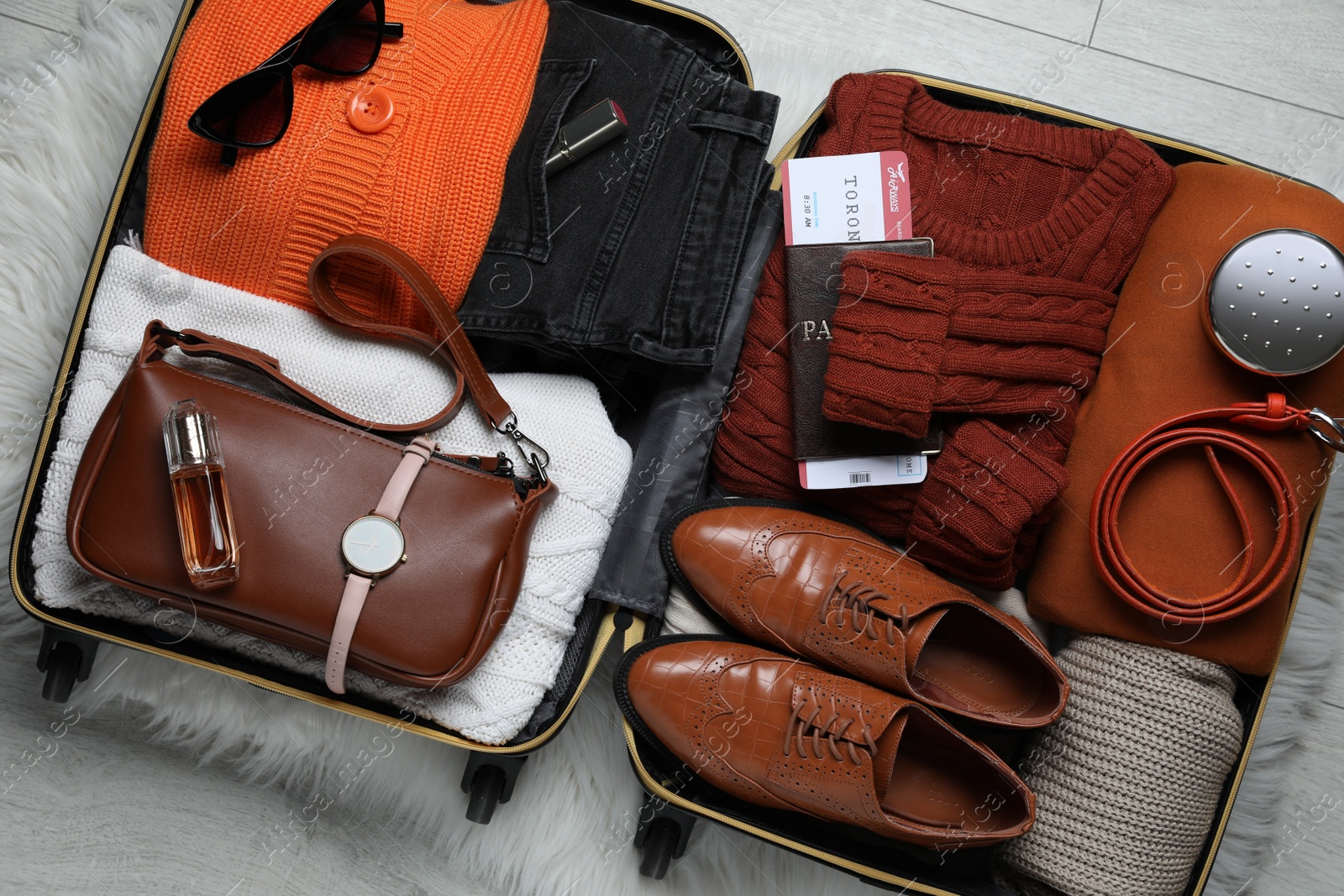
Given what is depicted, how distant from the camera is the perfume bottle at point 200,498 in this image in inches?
26.9

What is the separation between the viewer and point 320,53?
77 cm

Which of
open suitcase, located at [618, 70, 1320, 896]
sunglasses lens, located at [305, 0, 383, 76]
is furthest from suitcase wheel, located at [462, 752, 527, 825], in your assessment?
sunglasses lens, located at [305, 0, 383, 76]

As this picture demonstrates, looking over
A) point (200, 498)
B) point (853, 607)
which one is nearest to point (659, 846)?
point (853, 607)

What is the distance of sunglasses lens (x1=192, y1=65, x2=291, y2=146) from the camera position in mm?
733

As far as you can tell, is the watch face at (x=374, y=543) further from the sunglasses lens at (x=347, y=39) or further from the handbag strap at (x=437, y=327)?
the sunglasses lens at (x=347, y=39)

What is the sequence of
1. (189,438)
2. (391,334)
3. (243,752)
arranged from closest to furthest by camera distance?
(189,438)
(391,334)
(243,752)

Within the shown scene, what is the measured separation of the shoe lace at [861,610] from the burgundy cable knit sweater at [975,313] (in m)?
0.08

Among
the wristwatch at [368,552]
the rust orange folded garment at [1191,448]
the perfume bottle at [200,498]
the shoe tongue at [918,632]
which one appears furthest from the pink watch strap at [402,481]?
the rust orange folded garment at [1191,448]

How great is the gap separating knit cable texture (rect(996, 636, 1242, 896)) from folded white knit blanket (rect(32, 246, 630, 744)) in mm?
497

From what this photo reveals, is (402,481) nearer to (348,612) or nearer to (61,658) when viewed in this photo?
(348,612)

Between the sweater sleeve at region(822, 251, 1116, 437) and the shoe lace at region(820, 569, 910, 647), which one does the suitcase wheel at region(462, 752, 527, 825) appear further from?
the sweater sleeve at region(822, 251, 1116, 437)

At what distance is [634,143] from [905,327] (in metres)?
0.33

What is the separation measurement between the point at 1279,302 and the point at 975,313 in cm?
25

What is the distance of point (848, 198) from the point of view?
80 centimetres
